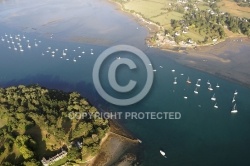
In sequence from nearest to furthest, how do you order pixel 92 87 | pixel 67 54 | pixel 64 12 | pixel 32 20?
pixel 92 87 < pixel 67 54 < pixel 32 20 < pixel 64 12

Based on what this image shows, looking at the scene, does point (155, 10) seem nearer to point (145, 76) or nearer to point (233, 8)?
point (233, 8)

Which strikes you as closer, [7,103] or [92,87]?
[7,103]

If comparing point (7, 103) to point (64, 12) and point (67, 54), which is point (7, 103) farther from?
point (64, 12)

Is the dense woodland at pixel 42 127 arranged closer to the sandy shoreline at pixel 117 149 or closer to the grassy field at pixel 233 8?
the sandy shoreline at pixel 117 149

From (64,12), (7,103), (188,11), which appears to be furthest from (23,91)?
(188,11)

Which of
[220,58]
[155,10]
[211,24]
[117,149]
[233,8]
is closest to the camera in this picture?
[117,149]

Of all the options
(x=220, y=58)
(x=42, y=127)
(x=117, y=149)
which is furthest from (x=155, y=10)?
(x=117, y=149)
